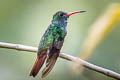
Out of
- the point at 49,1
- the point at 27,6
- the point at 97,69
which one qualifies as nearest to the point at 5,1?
the point at 27,6

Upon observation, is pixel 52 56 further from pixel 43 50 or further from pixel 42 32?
pixel 42 32

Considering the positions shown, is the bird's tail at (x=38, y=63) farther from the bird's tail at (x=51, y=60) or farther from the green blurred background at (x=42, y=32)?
the green blurred background at (x=42, y=32)

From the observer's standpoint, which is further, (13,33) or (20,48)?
(13,33)

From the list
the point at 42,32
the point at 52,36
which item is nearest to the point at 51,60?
the point at 52,36

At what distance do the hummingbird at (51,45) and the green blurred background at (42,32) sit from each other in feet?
0.88

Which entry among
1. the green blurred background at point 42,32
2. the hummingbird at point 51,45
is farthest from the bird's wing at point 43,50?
the green blurred background at point 42,32

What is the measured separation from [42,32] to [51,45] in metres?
0.38

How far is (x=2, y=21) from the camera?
8.23 feet

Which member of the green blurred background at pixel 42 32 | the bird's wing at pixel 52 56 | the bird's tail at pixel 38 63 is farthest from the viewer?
the green blurred background at pixel 42 32

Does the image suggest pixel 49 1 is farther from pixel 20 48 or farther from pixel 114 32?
pixel 20 48

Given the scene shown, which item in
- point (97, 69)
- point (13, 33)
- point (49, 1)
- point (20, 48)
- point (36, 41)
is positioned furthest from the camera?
point (49, 1)

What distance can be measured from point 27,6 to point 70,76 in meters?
0.73

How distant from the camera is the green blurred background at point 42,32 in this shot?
7.03 feet

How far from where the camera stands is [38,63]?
1.58 meters
